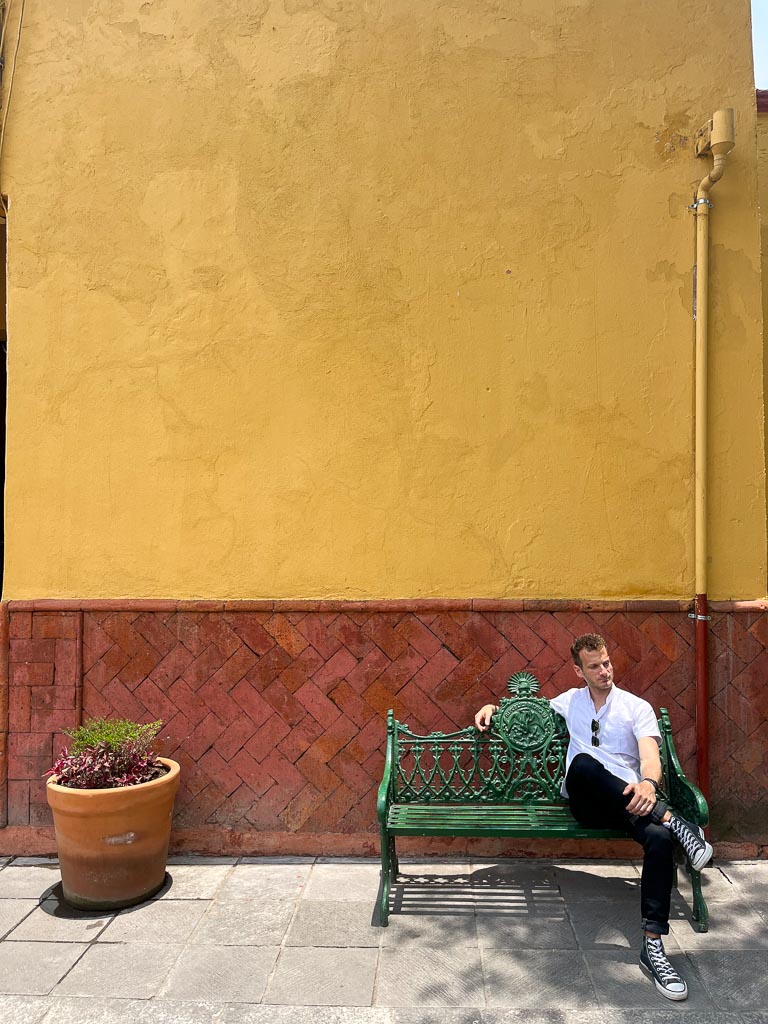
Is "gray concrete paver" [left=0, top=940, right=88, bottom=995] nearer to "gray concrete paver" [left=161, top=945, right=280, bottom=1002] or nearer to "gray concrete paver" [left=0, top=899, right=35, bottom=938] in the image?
"gray concrete paver" [left=0, top=899, right=35, bottom=938]

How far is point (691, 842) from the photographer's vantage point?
3.55m

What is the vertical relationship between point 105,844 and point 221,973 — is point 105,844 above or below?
above

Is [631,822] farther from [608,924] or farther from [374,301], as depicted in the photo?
[374,301]

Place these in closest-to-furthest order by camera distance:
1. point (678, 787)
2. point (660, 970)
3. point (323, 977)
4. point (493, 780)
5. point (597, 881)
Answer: point (660, 970), point (323, 977), point (678, 787), point (597, 881), point (493, 780)

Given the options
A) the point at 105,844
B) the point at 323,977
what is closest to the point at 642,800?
the point at 323,977

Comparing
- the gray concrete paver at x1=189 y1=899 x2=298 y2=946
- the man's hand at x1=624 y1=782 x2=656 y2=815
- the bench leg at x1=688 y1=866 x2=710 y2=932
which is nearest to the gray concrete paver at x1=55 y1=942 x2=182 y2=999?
the gray concrete paver at x1=189 y1=899 x2=298 y2=946

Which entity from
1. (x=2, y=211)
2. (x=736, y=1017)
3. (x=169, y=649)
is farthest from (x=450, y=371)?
(x=736, y=1017)

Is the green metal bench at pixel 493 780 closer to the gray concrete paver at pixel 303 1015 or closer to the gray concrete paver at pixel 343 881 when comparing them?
the gray concrete paver at pixel 343 881

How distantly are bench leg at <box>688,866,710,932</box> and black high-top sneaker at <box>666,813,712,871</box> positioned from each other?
0.51 feet

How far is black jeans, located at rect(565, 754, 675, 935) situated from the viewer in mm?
3406

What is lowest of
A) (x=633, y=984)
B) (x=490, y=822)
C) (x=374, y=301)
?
(x=633, y=984)

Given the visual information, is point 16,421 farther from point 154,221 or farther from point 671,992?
point 671,992

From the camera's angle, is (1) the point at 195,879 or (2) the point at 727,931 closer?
(2) the point at 727,931

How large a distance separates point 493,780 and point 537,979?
1148 mm
